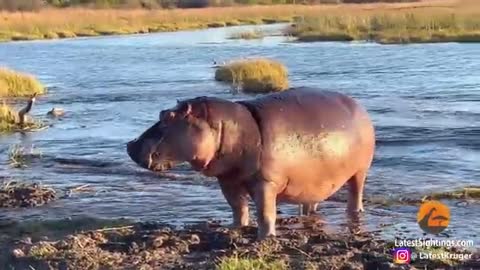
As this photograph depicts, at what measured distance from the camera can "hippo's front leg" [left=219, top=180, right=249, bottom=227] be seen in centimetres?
672

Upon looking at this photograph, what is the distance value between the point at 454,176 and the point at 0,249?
599 cm

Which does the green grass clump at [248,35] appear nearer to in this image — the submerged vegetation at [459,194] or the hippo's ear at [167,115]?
the submerged vegetation at [459,194]

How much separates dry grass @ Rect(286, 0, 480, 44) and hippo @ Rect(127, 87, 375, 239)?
28748 mm

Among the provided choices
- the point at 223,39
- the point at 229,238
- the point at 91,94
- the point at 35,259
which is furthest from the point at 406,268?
the point at 223,39

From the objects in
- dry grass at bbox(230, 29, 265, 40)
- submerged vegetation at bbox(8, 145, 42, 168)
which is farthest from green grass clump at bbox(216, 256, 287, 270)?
dry grass at bbox(230, 29, 265, 40)

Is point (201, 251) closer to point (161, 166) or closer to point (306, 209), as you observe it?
point (161, 166)

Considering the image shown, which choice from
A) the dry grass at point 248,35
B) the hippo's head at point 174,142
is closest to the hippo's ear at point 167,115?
the hippo's head at point 174,142

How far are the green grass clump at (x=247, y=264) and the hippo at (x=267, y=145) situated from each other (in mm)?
756

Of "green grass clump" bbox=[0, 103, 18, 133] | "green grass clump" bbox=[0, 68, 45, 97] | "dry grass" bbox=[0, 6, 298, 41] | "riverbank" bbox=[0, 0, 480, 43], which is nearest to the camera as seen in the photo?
"green grass clump" bbox=[0, 103, 18, 133]

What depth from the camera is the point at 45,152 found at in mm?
13570

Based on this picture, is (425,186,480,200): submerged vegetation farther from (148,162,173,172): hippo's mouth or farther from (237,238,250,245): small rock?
(148,162,173,172): hippo's mouth

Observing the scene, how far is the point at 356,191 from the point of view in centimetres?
784

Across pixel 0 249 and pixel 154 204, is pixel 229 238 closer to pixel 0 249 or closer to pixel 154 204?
pixel 0 249

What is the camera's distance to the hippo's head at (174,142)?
6047 millimetres
